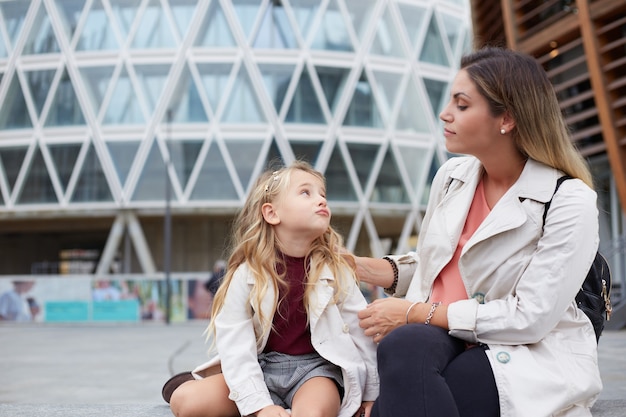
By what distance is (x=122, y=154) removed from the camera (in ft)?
102

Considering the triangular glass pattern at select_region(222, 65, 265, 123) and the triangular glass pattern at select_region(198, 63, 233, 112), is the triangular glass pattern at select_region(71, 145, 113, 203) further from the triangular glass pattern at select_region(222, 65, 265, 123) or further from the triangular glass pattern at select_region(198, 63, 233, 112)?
the triangular glass pattern at select_region(222, 65, 265, 123)

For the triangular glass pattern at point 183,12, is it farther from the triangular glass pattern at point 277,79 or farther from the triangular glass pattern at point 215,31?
the triangular glass pattern at point 277,79

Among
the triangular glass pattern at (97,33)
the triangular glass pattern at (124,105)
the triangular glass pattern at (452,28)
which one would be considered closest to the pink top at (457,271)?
the triangular glass pattern at (124,105)

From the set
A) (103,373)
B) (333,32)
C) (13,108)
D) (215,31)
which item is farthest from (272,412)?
(13,108)

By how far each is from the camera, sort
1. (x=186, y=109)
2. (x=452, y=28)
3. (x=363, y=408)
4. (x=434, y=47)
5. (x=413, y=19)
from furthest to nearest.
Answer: (x=452, y=28), (x=434, y=47), (x=413, y=19), (x=186, y=109), (x=363, y=408)

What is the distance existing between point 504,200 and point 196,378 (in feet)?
5.63

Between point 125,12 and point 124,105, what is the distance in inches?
164

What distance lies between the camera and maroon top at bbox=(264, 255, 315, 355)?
3.31m

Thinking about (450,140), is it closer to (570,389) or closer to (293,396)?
(570,389)

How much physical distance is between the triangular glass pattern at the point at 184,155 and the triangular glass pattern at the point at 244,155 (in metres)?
1.38

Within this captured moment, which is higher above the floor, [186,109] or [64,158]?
[186,109]

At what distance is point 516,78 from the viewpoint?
2.89 meters

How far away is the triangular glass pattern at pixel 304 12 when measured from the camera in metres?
32.2

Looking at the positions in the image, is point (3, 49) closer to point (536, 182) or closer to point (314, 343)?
point (314, 343)
